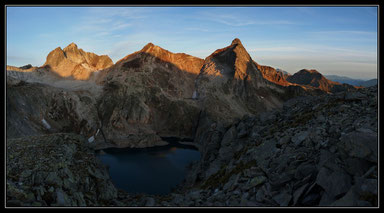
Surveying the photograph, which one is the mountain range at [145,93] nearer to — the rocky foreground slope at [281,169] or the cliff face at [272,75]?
the cliff face at [272,75]

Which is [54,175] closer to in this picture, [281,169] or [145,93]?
[281,169]

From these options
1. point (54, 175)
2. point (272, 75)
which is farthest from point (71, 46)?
point (54, 175)

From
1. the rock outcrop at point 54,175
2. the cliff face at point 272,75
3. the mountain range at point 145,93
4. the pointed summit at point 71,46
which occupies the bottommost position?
the rock outcrop at point 54,175

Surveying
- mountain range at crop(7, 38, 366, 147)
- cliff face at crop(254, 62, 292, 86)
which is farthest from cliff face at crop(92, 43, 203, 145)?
cliff face at crop(254, 62, 292, 86)

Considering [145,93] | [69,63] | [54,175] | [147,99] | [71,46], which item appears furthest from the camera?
[71,46]

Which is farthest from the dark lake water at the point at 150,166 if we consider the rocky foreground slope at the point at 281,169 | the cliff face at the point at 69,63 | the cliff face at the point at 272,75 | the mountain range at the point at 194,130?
the cliff face at the point at 272,75
